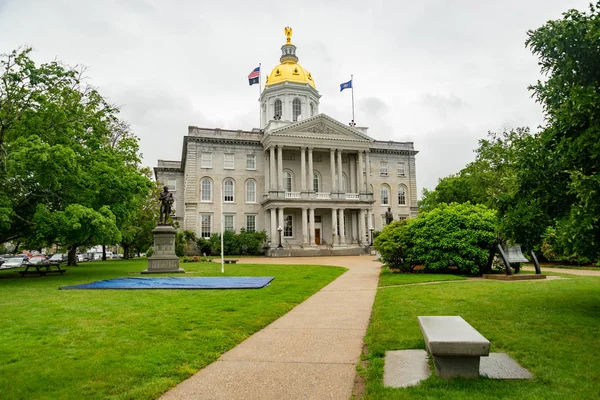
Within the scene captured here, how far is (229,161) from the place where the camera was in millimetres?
50000

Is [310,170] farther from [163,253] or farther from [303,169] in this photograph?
[163,253]

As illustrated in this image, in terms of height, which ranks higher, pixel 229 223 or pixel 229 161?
pixel 229 161

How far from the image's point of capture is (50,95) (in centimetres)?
2227

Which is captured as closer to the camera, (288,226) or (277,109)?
(288,226)

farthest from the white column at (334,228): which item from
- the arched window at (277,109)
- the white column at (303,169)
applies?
the arched window at (277,109)

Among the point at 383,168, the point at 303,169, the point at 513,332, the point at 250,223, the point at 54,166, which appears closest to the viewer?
the point at 513,332

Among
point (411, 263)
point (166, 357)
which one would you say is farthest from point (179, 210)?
point (166, 357)

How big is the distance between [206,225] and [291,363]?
44.3 metres

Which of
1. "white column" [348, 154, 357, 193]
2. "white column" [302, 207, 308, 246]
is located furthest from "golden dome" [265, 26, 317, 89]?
"white column" [302, 207, 308, 246]

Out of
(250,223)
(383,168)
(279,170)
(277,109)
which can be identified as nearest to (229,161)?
(279,170)

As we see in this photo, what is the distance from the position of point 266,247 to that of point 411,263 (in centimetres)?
2844

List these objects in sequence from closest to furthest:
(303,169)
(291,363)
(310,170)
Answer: (291,363)
(303,169)
(310,170)

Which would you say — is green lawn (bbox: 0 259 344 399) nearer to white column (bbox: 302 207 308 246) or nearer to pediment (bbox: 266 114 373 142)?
white column (bbox: 302 207 308 246)

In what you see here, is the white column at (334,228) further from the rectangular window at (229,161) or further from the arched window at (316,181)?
the rectangular window at (229,161)
